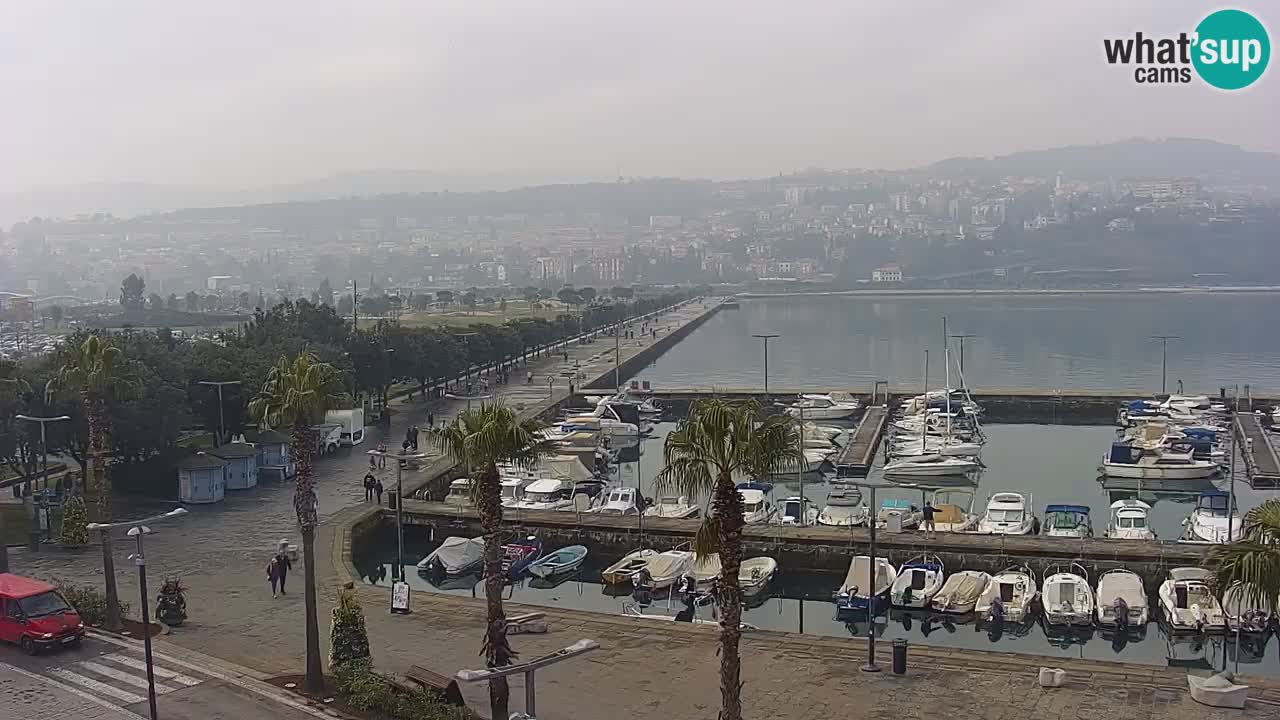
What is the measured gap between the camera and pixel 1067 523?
2519 centimetres

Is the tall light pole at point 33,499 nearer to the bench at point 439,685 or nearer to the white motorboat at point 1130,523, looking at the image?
the bench at point 439,685

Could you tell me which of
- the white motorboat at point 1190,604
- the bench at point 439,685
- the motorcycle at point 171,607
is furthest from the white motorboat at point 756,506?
the bench at point 439,685

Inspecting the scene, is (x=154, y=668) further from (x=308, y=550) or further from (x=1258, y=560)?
(x=1258, y=560)

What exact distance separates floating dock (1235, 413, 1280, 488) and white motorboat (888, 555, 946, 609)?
17.4 meters

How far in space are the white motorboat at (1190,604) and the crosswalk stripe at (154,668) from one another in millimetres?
15247

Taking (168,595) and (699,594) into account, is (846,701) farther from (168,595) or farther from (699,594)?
(168,595)

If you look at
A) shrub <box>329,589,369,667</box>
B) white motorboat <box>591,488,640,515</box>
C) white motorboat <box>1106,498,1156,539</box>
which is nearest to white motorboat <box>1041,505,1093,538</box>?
white motorboat <box>1106,498,1156,539</box>

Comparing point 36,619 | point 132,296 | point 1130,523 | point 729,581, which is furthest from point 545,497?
point 132,296

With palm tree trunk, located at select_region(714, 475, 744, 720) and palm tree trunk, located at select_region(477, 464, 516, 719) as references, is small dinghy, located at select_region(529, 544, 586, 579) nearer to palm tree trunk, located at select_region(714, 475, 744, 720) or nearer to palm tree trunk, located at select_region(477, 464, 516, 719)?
palm tree trunk, located at select_region(477, 464, 516, 719)

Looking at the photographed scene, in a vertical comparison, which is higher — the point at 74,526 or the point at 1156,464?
the point at 74,526

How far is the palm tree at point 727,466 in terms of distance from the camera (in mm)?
10539

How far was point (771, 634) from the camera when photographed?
647 inches

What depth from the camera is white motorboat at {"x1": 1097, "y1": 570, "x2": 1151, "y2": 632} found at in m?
19.2

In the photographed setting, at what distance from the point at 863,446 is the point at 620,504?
14857mm
